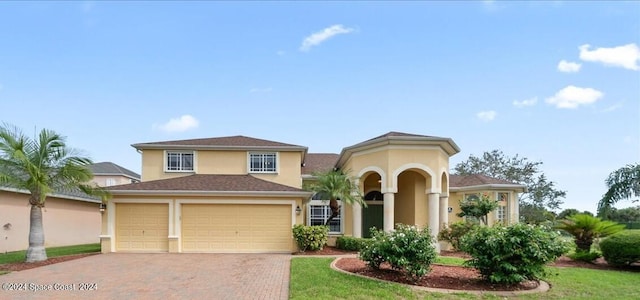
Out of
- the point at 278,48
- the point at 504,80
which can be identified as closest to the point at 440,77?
the point at 504,80

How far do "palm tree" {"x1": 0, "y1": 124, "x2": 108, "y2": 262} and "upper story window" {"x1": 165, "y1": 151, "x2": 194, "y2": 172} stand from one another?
6.03 m

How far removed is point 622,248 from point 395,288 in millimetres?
10226

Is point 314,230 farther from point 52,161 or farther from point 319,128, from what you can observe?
point 52,161

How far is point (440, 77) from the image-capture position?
60.3 ft

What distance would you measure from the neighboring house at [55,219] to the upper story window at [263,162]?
7.64 metres

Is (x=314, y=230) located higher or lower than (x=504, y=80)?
lower

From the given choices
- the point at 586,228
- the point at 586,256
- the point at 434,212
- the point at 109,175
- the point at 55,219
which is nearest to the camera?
the point at 586,256

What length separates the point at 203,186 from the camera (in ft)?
60.2

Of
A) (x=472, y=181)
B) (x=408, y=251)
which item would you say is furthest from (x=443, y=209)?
(x=408, y=251)

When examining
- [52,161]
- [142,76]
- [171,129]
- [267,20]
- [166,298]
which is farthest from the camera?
[171,129]

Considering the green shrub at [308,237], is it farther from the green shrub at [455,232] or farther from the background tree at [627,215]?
the background tree at [627,215]

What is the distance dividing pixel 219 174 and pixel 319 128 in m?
6.20

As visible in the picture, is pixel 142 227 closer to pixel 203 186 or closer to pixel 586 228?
pixel 203 186

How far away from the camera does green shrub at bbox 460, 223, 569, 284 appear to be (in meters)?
9.55
